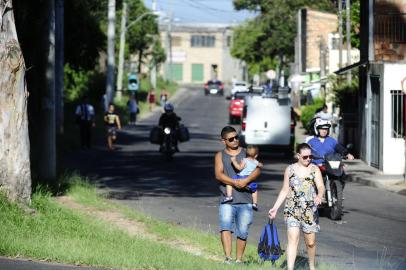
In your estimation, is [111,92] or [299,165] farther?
[111,92]

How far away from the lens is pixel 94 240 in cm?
1485

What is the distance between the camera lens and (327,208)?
2066cm

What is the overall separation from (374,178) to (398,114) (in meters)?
4.09

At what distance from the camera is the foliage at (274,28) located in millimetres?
95000

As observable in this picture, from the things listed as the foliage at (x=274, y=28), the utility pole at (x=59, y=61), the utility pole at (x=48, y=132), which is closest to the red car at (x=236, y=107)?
the utility pole at (x=59, y=61)

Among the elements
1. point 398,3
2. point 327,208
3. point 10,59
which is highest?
point 398,3

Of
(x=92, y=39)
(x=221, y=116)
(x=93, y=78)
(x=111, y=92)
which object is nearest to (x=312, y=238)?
(x=92, y=39)

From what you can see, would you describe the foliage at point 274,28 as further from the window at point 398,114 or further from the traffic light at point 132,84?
the window at point 398,114

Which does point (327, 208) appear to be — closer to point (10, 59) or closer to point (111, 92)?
point (10, 59)

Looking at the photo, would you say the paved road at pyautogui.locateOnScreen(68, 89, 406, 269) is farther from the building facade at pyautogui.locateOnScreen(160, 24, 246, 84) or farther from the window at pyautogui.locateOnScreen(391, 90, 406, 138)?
the building facade at pyautogui.locateOnScreen(160, 24, 246, 84)

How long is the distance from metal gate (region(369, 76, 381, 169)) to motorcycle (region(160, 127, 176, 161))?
6.03 metres

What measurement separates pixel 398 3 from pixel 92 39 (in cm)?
1809

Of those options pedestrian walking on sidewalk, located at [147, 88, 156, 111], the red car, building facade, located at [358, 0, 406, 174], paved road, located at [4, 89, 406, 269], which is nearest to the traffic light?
the red car

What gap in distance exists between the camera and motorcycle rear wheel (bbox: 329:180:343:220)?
64.1 ft
